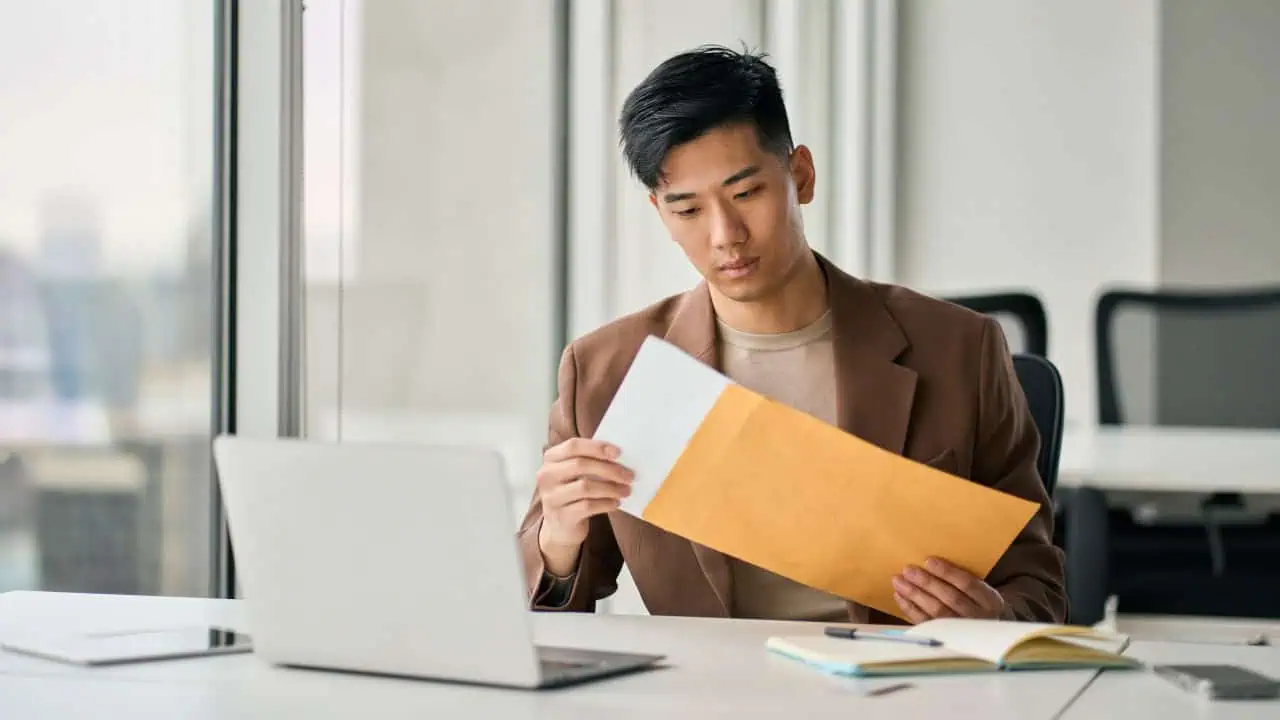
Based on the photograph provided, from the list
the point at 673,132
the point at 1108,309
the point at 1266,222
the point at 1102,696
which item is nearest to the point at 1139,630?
the point at 1108,309

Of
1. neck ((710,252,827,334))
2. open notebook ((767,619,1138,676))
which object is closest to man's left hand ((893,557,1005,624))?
open notebook ((767,619,1138,676))

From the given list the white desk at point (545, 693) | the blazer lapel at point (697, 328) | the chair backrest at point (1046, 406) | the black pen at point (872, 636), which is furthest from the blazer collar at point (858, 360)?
the white desk at point (545, 693)

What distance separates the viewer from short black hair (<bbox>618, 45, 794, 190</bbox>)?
1583mm

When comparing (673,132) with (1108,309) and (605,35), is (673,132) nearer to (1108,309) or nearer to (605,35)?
(605,35)

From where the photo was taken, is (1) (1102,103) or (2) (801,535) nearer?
(2) (801,535)

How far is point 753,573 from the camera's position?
5.19 ft

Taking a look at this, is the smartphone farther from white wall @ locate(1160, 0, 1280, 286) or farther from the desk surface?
white wall @ locate(1160, 0, 1280, 286)

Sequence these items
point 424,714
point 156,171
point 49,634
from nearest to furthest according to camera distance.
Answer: point 424,714 < point 49,634 < point 156,171

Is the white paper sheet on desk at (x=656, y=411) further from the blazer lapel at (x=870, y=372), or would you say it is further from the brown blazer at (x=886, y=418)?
the blazer lapel at (x=870, y=372)

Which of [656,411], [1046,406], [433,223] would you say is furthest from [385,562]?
[433,223]

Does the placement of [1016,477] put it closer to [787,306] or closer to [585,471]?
[787,306]

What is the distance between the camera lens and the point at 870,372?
1.60 m

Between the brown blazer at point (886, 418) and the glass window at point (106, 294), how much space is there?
0.63 metres

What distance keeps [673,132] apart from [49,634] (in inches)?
31.0
